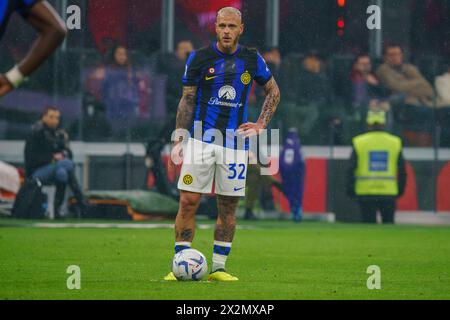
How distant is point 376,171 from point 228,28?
1152 centimetres

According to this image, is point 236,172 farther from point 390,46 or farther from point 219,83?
point 390,46

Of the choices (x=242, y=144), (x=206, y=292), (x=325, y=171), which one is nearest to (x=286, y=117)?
(x=325, y=171)

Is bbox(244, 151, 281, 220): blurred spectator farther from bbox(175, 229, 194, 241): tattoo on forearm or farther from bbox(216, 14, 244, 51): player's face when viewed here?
bbox(216, 14, 244, 51): player's face

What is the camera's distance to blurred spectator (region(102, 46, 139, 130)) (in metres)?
21.4

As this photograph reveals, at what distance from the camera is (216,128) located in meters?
10.7

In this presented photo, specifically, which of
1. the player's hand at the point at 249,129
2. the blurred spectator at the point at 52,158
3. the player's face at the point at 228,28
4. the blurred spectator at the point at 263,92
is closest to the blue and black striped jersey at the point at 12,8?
the player's face at the point at 228,28

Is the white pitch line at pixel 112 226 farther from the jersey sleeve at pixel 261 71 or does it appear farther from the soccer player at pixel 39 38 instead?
the soccer player at pixel 39 38

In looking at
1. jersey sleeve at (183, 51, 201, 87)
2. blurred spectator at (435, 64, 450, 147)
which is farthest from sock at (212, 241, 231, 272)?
blurred spectator at (435, 64, 450, 147)

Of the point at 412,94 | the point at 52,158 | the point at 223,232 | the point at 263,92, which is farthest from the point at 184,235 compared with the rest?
the point at 412,94

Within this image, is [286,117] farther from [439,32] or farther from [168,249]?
[168,249]

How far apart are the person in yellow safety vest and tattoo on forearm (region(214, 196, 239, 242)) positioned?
10.9 meters
